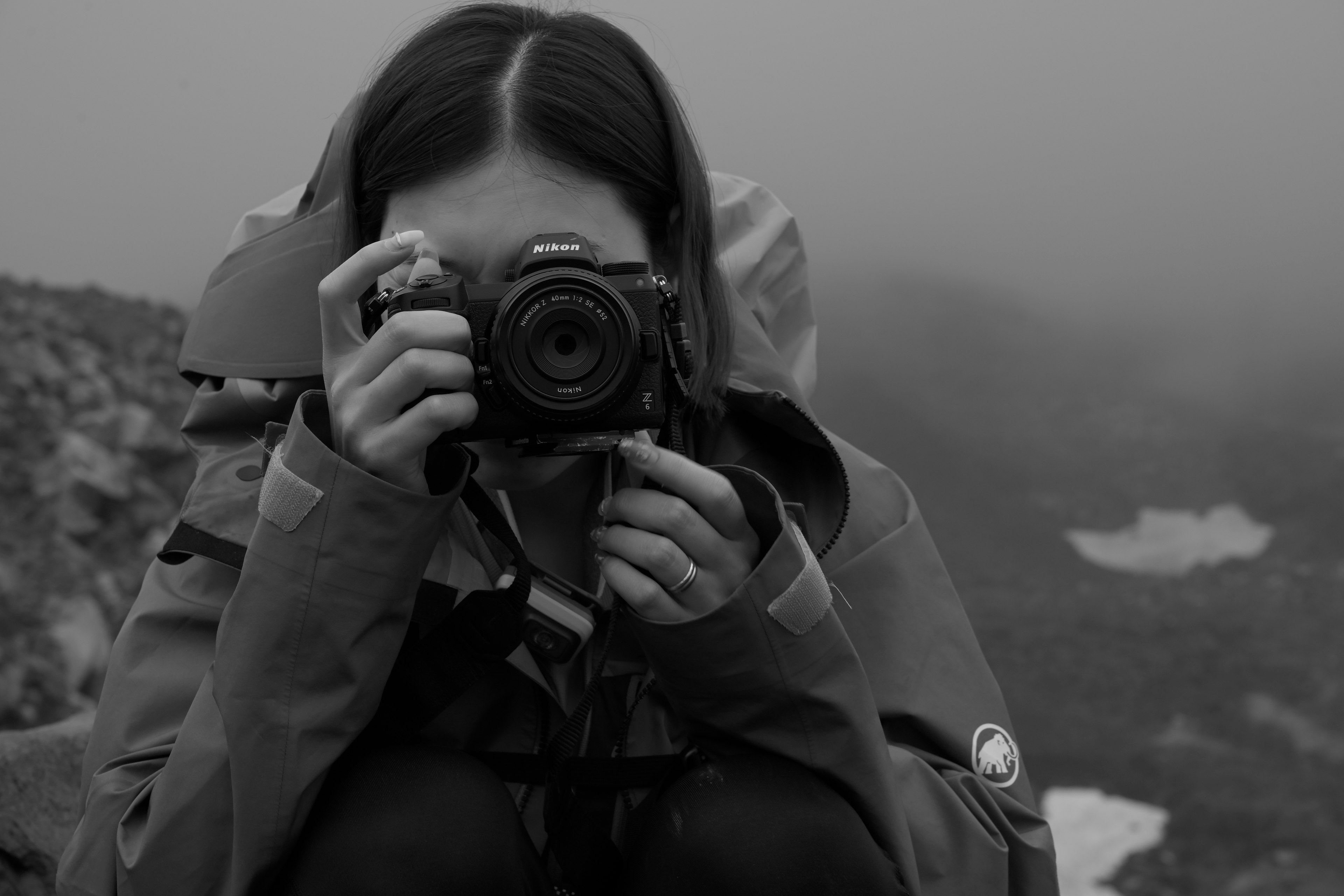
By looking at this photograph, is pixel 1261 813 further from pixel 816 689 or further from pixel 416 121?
pixel 416 121

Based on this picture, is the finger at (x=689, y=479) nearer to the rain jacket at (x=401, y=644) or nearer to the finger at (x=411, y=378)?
the rain jacket at (x=401, y=644)

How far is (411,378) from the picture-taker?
1097mm

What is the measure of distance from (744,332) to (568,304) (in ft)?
1.56

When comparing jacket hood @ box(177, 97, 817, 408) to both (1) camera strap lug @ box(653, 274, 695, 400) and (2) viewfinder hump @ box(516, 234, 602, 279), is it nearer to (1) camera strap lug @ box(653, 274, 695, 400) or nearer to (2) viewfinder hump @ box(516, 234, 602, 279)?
(1) camera strap lug @ box(653, 274, 695, 400)

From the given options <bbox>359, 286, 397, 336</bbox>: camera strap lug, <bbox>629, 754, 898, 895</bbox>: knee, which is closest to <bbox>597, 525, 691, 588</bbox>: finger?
<bbox>629, 754, 898, 895</bbox>: knee

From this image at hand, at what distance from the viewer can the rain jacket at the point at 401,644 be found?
1076 mm

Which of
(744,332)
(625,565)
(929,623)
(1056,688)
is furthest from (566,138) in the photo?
(1056,688)

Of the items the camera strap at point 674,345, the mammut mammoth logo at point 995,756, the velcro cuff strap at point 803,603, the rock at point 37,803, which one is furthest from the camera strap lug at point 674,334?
the rock at point 37,803

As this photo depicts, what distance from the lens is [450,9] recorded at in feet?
4.86

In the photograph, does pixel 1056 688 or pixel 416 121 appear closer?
pixel 416 121

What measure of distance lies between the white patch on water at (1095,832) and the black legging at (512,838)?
10.7ft

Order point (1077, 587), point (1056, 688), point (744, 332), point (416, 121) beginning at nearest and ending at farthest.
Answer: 1. point (416, 121)
2. point (744, 332)
3. point (1056, 688)
4. point (1077, 587)

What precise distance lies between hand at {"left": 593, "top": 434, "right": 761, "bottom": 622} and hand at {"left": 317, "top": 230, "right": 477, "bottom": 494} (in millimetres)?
176

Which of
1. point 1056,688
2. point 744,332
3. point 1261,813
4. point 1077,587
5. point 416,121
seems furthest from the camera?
point 1077,587
